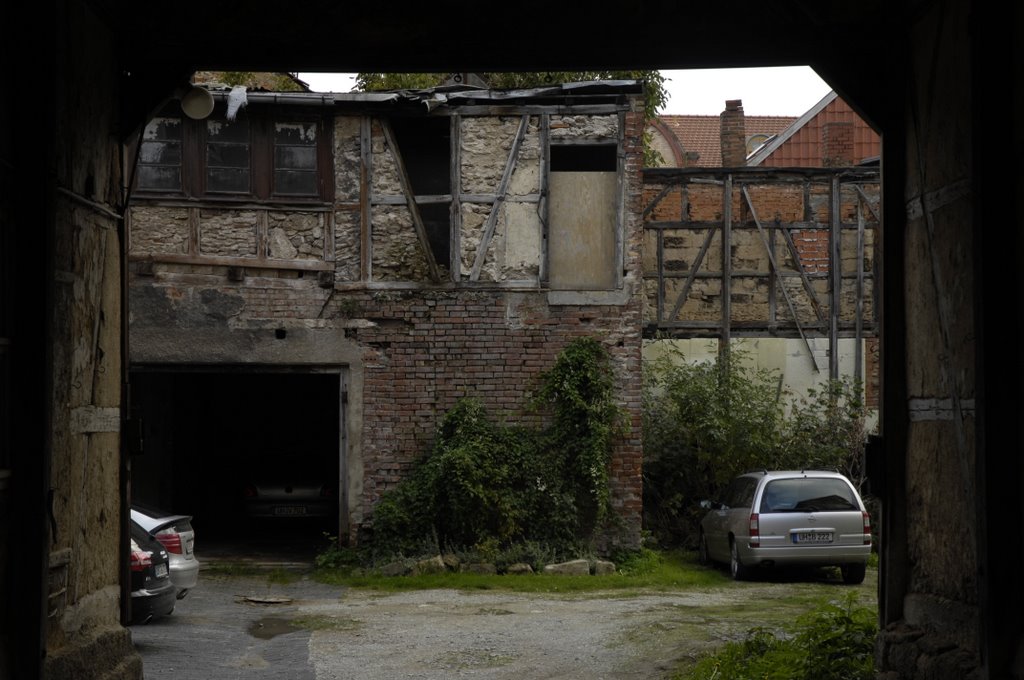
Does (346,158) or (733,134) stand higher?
(733,134)

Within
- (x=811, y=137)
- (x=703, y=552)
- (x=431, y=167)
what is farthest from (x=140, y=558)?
(x=811, y=137)

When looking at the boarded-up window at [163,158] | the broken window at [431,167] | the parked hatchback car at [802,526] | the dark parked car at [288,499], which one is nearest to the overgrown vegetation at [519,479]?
the parked hatchback car at [802,526]

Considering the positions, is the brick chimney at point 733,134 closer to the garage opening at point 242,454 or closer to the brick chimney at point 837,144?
the brick chimney at point 837,144

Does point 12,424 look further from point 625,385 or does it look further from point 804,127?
point 804,127

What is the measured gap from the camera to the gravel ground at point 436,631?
10.4 metres

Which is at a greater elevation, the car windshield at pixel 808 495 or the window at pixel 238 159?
the window at pixel 238 159

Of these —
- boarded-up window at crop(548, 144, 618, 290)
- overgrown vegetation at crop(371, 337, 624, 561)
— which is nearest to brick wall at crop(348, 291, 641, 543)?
overgrown vegetation at crop(371, 337, 624, 561)

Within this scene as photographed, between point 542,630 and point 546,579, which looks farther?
point 546,579

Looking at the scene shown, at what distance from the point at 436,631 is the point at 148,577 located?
2827 mm

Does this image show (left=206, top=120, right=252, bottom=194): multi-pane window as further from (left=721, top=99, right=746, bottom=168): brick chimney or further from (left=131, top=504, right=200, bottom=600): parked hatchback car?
(left=721, top=99, right=746, bottom=168): brick chimney

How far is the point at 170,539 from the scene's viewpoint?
497 inches

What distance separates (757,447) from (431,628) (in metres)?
9.60

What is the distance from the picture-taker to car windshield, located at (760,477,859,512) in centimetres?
1714

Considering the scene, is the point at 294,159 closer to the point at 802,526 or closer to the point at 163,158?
the point at 163,158
